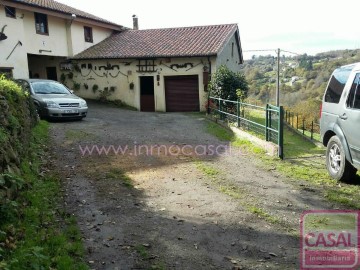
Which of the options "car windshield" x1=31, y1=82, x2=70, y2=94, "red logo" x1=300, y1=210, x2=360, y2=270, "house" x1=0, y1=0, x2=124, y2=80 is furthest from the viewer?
"house" x1=0, y1=0, x2=124, y2=80

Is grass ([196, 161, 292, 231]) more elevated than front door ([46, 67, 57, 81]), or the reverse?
front door ([46, 67, 57, 81])

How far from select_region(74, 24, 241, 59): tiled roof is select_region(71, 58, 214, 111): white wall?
→ 0.46 m

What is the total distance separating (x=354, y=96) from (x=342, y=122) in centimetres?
50

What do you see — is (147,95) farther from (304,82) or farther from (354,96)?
(304,82)

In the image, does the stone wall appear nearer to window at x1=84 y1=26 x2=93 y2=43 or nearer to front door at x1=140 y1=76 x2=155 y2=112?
front door at x1=140 y1=76 x2=155 y2=112

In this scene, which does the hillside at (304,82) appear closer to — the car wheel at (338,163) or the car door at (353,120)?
the car wheel at (338,163)

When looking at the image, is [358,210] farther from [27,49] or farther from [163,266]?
[27,49]

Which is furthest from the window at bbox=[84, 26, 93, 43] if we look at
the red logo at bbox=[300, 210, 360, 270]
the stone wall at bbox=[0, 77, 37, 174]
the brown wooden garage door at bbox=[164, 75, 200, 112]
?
the red logo at bbox=[300, 210, 360, 270]

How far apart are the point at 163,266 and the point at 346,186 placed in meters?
4.09

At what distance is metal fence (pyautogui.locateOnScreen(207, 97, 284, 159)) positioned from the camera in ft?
28.2

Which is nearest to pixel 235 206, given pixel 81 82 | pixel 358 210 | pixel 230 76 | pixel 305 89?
pixel 358 210

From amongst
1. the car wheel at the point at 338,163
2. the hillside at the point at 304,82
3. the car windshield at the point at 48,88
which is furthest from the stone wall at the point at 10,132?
the hillside at the point at 304,82

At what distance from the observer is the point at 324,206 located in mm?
5469

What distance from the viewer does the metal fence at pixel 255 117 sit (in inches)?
338
